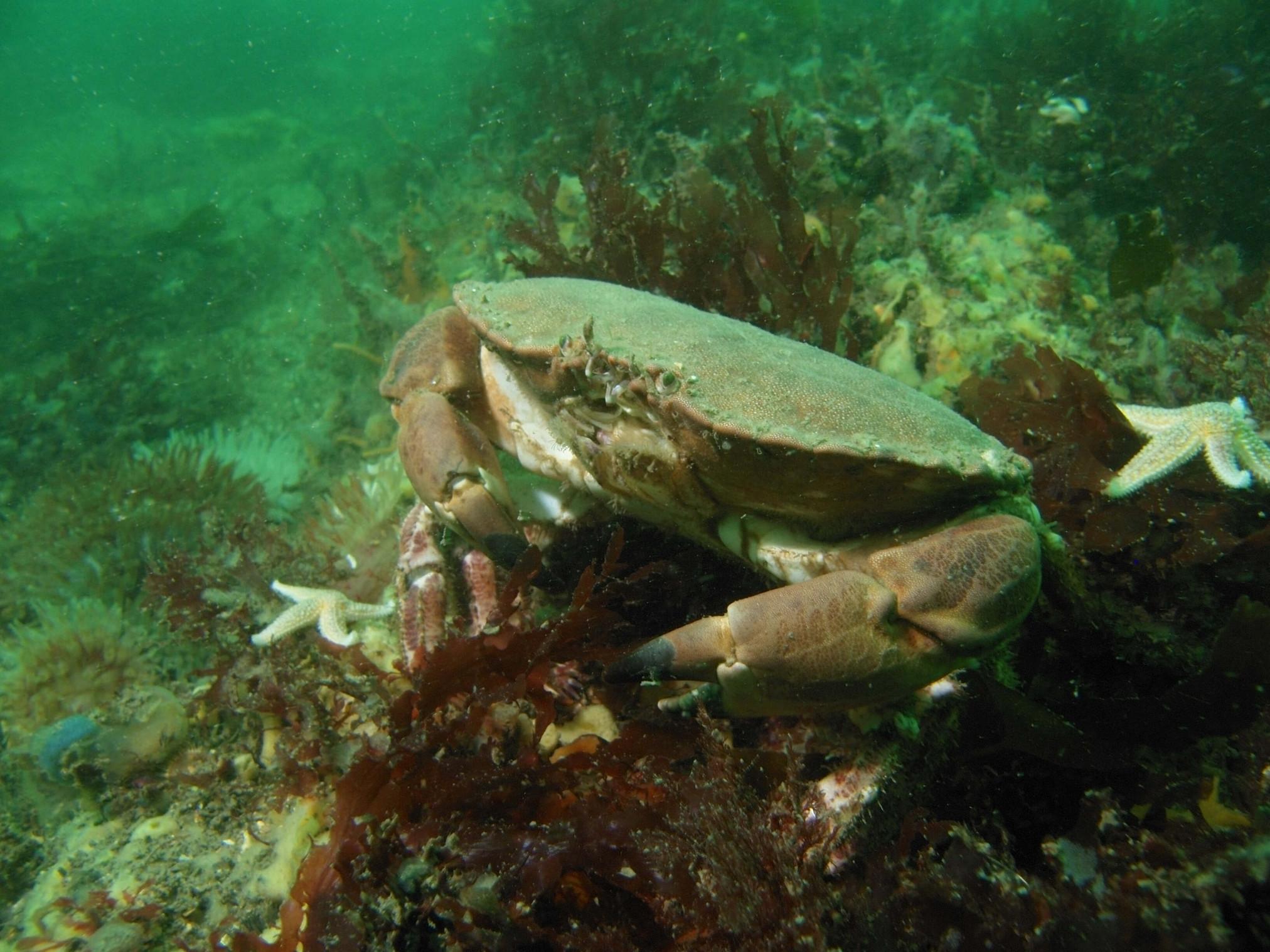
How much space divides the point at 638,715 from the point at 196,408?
10.6 meters

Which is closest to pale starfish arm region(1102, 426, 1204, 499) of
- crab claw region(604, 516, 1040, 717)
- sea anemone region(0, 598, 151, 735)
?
crab claw region(604, 516, 1040, 717)

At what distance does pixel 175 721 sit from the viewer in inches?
135

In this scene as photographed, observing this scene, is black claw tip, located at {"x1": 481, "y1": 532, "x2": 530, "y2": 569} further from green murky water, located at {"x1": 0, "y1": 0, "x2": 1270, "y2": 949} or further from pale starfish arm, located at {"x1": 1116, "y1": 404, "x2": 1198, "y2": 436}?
pale starfish arm, located at {"x1": 1116, "y1": 404, "x2": 1198, "y2": 436}

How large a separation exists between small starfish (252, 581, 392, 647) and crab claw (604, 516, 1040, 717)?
182 cm

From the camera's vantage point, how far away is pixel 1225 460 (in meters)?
2.53

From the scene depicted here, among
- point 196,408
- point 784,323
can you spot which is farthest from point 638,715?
point 196,408

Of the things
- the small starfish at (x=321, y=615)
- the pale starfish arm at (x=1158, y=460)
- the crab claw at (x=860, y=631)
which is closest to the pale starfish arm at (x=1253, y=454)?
the pale starfish arm at (x=1158, y=460)

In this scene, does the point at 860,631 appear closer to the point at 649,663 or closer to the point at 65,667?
the point at 649,663

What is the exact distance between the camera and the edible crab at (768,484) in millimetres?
1949

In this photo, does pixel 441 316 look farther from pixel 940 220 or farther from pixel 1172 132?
pixel 1172 132

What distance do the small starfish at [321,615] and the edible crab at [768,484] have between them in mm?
980

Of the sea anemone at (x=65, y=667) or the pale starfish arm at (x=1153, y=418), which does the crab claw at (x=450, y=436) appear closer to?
the pale starfish arm at (x=1153, y=418)

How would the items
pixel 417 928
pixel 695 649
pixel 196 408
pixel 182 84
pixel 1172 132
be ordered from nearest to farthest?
pixel 695 649 < pixel 417 928 < pixel 1172 132 < pixel 196 408 < pixel 182 84

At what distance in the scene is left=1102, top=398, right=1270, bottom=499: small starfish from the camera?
2525 mm
